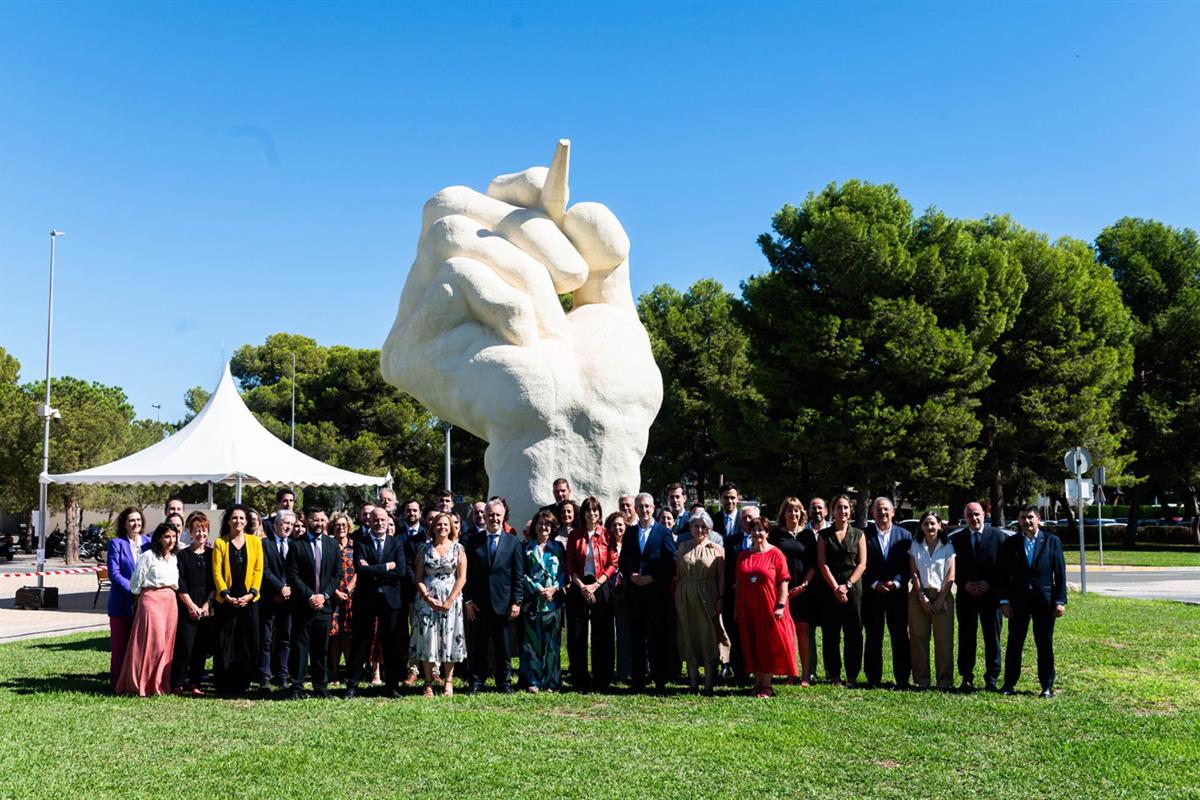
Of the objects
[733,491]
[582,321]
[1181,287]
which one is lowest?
[733,491]

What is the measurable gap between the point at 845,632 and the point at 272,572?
4.74 m

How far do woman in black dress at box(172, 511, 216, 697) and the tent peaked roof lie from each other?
764 centimetres

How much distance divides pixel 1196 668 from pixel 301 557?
26.4ft

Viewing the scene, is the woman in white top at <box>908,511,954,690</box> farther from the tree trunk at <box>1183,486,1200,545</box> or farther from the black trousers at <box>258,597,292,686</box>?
the tree trunk at <box>1183,486,1200,545</box>

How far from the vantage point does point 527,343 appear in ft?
37.6

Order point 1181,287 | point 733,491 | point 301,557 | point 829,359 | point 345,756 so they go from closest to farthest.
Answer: point 345,756 < point 301,557 < point 733,491 < point 829,359 < point 1181,287

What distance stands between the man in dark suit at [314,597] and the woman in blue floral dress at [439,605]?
719mm

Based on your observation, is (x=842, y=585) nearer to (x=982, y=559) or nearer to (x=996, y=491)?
(x=982, y=559)

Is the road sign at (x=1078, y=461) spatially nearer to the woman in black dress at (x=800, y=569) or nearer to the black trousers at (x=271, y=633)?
the woman in black dress at (x=800, y=569)

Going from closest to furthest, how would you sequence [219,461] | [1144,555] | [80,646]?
[80,646] < [219,461] < [1144,555]

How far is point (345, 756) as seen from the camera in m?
6.07

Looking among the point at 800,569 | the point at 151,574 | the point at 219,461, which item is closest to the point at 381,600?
the point at 151,574

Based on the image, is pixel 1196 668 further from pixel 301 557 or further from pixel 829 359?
pixel 829 359

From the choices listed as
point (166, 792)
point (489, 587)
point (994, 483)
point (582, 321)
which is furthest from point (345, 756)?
point (994, 483)
